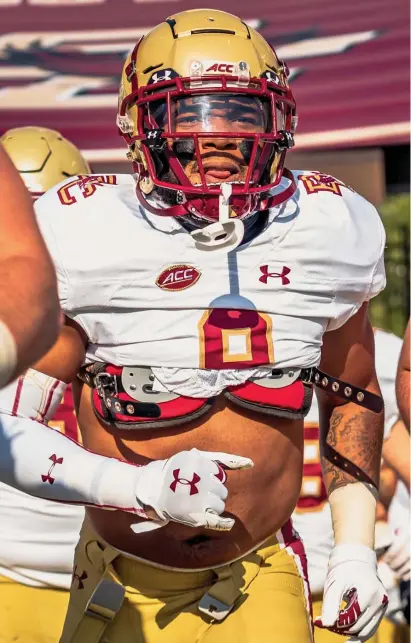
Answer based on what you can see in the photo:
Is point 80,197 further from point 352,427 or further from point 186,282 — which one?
point 352,427

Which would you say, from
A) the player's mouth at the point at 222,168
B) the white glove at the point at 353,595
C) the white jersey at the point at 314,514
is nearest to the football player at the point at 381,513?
the white jersey at the point at 314,514

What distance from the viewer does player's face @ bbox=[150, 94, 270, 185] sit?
3223 mm

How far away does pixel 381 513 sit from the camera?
5.27 meters

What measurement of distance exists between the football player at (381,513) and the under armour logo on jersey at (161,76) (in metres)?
1.53

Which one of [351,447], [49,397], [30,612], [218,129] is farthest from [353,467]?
[30,612]

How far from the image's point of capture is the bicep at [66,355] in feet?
10.3

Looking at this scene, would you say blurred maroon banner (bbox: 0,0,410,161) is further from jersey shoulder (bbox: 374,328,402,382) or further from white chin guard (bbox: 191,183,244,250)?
white chin guard (bbox: 191,183,244,250)

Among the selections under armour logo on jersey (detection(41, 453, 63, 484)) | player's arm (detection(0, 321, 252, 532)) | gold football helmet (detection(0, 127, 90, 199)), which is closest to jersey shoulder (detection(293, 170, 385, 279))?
player's arm (detection(0, 321, 252, 532))

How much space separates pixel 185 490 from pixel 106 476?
150 mm

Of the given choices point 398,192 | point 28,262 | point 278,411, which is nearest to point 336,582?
point 278,411

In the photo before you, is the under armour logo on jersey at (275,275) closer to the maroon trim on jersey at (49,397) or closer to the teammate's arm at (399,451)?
the maroon trim on jersey at (49,397)

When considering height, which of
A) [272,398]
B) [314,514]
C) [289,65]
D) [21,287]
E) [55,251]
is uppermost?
[21,287]

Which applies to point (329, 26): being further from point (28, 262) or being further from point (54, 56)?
point (28, 262)

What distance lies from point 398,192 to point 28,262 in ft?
34.2
